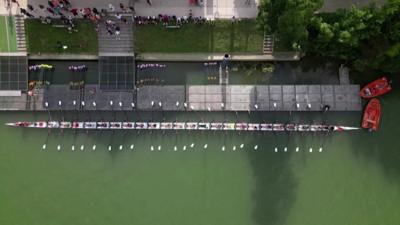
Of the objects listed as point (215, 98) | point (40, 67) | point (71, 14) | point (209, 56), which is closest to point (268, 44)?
point (209, 56)

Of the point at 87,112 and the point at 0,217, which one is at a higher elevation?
the point at 87,112

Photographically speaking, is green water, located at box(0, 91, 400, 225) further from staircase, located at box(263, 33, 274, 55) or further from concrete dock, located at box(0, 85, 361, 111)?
staircase, located at box(263, 33, 274, 55)

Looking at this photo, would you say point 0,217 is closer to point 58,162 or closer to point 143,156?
point 58,162

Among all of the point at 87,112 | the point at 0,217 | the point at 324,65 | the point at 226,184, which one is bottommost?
the point at 0,217

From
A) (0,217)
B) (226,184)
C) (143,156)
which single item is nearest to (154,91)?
(143,156)

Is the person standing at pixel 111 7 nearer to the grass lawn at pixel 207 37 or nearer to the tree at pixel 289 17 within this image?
the grass lawn at pixel 207 37

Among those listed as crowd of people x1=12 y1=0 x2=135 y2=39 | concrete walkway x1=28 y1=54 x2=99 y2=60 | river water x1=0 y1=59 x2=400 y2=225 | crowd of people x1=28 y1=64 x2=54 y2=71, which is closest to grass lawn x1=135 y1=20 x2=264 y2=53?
crowd of people x1=12 y1=0 x2=135 y2=39
